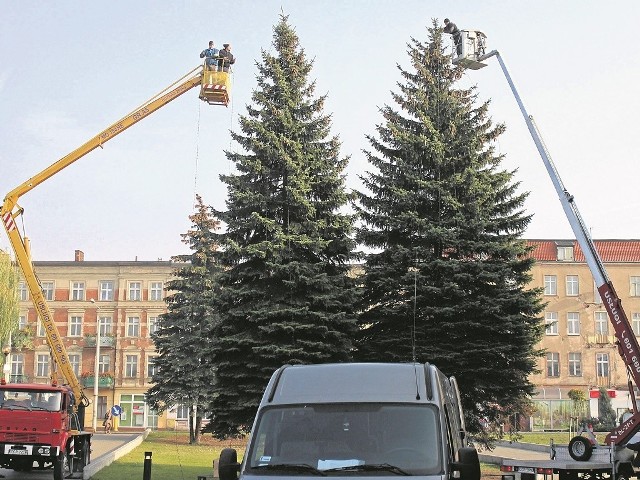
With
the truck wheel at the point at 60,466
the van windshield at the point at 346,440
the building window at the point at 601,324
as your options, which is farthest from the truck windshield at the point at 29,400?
the building window at the point at 601,324

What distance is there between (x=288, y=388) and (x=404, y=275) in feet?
54.2

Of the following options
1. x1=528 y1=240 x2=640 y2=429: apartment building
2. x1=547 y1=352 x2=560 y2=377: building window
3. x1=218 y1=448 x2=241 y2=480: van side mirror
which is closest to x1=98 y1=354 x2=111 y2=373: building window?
x1=528 y1=240 x2=640 y2=429: apartment building

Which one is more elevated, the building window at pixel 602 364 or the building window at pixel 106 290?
the building window at pixel 106 290

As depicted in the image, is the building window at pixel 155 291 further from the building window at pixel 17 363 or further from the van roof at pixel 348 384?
the van roof at pixel 348 384

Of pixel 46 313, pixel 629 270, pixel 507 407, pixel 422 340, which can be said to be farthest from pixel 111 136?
pixel 629 270

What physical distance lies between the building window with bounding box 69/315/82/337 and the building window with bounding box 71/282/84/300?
1531 mm

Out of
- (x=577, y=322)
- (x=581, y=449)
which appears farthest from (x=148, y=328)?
(x=581, y=449)

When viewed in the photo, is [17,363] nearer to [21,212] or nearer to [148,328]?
[148,328]

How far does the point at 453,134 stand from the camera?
25453 mm

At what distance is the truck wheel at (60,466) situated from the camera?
19.0 m

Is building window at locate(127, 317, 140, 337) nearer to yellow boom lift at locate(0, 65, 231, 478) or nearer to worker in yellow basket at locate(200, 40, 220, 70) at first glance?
yellow boom lift at locate(0, 65, 231, 478)

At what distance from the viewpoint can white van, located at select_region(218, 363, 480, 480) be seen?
6.79m

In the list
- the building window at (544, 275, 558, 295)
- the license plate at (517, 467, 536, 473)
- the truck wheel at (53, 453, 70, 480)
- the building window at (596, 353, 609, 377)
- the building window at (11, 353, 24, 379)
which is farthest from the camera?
the building window at (11, 353, 24, 379)

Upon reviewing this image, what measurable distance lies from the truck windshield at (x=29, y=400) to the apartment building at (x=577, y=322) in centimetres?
4790
